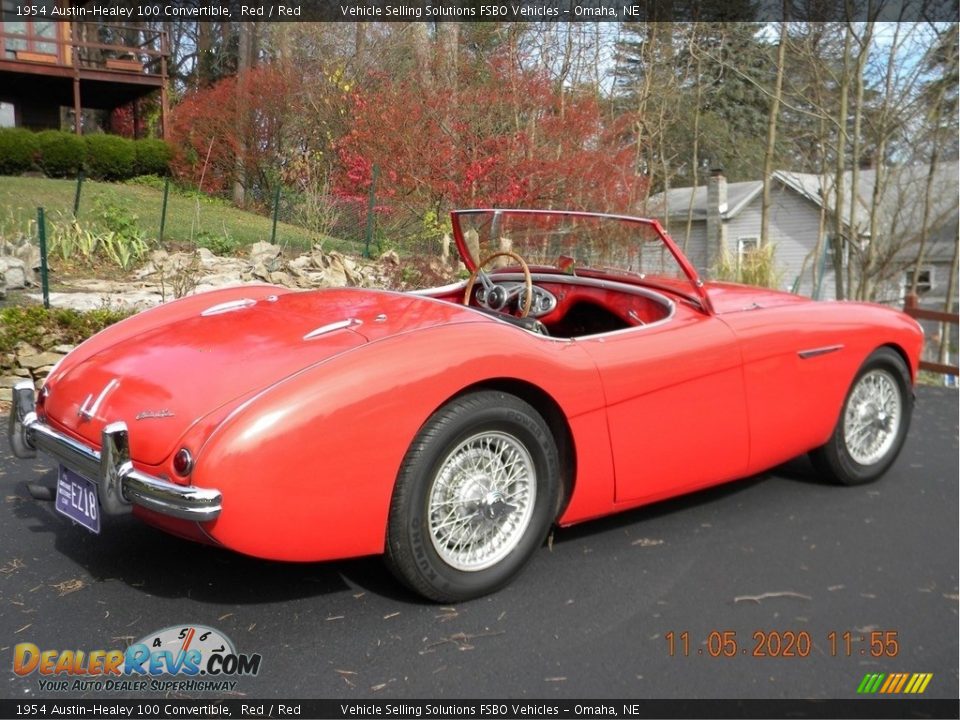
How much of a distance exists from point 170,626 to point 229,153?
14512 millimetres

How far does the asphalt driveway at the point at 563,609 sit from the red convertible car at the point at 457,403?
8.8 inches

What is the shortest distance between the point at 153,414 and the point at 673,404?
6.14 ft

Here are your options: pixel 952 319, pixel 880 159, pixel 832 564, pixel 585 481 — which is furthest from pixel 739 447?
pixel 880 159

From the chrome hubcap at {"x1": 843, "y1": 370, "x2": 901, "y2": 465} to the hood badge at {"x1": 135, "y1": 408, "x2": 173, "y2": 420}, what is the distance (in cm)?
Answer: 314

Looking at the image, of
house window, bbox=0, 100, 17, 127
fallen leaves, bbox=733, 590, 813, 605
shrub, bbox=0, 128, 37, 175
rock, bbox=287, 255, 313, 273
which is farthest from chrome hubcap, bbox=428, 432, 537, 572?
house window, bbox=0, 100, 17, 127

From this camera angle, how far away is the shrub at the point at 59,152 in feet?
57.2

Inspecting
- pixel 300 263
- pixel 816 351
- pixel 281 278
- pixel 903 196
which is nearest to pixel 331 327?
pixel 816 351

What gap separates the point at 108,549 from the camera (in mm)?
3145

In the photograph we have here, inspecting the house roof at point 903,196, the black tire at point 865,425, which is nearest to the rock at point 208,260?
the black tire at point 865,425

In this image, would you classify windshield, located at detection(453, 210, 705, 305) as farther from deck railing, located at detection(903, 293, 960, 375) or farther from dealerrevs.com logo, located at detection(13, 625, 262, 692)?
deck railing, located at detection(903, 293, 960, 375)

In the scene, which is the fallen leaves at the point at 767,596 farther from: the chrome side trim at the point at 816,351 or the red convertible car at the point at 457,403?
the chrome side trim at the point at 816,351

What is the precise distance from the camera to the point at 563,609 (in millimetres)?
2807

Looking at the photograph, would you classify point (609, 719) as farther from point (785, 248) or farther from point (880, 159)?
point (785, 248)

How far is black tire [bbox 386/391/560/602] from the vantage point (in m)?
2.57
